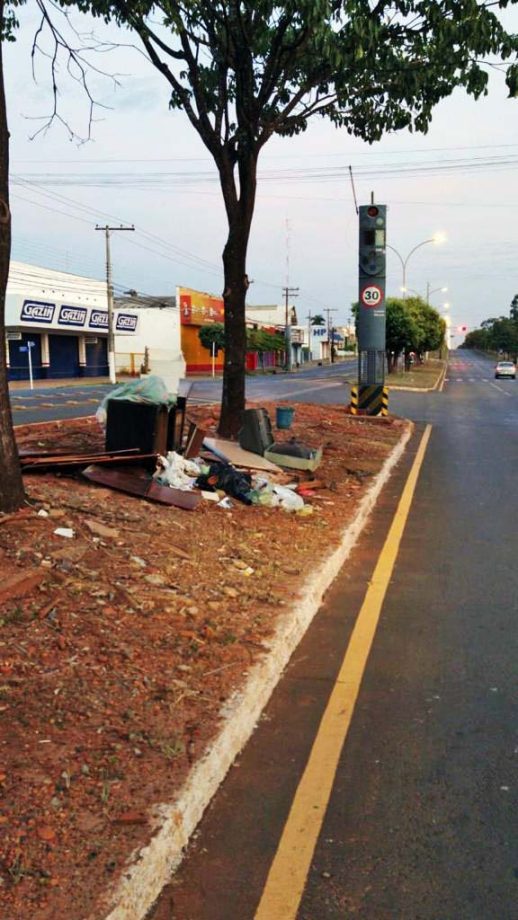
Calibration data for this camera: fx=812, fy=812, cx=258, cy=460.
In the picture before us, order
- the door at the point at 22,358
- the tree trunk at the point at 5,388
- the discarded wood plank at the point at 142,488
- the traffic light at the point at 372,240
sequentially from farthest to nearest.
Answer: the door at the point at 22,358
the traffic light at the point at 372,240
the discarded wood plank at the point at 142,488
the tree trunk at the point at 5,388

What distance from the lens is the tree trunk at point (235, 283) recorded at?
12711mm

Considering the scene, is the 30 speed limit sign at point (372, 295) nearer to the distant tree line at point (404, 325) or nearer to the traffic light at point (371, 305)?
the traffic light at point (371, 305)

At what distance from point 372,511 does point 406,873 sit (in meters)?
7.17

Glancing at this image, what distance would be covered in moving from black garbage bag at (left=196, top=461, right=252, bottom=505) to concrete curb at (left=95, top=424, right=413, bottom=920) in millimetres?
3014

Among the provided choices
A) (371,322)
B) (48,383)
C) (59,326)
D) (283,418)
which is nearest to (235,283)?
(283,418)

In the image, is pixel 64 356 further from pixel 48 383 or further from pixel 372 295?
pixel 372 295

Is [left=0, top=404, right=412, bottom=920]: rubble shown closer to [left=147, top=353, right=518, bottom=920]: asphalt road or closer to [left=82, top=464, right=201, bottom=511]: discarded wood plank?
[left=82, top=464, right=201, bottom=511]: discarded wood plank

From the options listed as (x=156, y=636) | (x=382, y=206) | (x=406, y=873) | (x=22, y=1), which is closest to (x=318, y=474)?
(x=156, y=636)

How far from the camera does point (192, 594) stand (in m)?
5.75

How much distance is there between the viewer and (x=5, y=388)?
21.8ft

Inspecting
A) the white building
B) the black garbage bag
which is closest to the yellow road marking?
the black garbage bag

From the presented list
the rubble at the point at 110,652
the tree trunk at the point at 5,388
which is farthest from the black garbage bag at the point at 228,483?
the tree trunk at the point at 5,388

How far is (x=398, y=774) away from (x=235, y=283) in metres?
10.2

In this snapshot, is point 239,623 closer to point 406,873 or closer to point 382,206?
point 406,873
